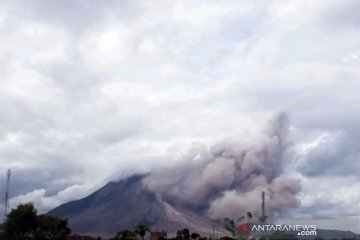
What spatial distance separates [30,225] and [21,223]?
8.59 ft

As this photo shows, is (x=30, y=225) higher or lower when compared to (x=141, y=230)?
higher

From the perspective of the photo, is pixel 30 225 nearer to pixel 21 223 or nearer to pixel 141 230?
pixel 21 223

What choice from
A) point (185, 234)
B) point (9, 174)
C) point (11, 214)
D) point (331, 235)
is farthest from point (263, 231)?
point (9, 174)

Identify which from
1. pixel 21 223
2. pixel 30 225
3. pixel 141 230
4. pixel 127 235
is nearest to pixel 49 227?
pixel 30 225

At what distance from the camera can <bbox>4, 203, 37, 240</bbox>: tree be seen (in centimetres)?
13500

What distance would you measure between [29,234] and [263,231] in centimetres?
9086

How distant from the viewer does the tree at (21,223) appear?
135000 mm

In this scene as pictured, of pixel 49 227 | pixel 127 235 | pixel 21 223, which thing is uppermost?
pixel 21 223

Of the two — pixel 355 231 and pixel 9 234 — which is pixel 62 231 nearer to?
pixel 9 234

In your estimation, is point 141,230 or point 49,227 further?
point 49,227

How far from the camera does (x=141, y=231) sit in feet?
363

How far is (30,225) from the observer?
13862cm

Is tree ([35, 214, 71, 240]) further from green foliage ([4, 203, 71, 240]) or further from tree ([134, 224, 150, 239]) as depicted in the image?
tree ([134, 224, 150, 239])

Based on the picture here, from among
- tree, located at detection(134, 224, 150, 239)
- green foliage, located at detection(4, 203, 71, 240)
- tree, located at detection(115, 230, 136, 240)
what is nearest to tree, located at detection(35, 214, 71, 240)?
green foliage, located at detection(4, 203, 71, 240)
